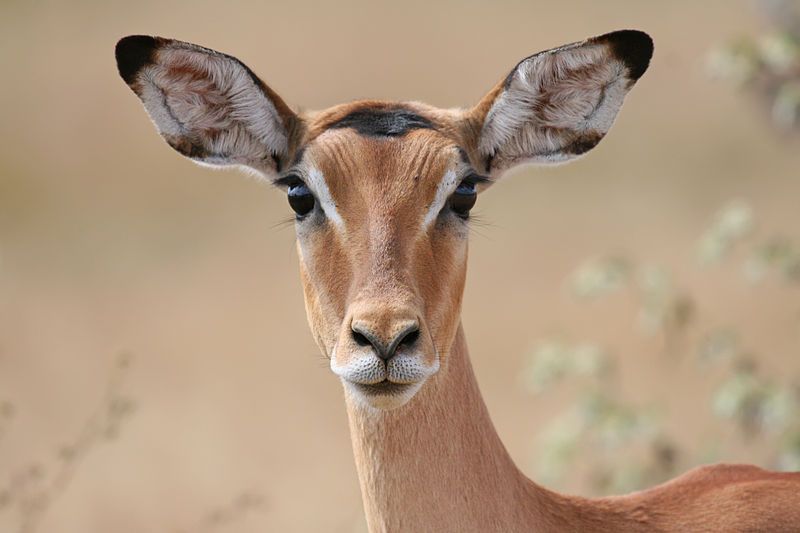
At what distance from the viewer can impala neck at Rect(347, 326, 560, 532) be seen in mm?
5191

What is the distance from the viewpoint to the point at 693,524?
5578 mm

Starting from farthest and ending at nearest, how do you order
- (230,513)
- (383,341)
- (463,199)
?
(230,513), (463,199), (383,341)

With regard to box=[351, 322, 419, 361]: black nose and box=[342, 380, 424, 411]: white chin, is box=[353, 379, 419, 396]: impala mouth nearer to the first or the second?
box=[342, 380, 424, 411]: white chin

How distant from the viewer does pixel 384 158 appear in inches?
207

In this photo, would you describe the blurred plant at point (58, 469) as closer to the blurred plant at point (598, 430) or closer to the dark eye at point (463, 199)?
the dark eye at point (463, 199)

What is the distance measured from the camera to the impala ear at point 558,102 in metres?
5.57

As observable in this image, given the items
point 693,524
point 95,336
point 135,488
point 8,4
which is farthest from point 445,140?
point 8,4

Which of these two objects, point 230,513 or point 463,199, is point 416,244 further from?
point 230,513

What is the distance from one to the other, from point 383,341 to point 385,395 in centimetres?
28

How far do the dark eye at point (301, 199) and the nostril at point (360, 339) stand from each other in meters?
0.84

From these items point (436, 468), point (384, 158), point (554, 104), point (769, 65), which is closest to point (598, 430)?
point (769, 65)

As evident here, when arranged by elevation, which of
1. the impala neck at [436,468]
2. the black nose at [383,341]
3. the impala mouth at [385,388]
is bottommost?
the impala neck at [436,468]

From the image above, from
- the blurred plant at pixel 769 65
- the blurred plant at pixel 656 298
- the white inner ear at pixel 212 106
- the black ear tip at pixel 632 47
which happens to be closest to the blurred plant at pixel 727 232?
the blurred plant at pixel 656 298

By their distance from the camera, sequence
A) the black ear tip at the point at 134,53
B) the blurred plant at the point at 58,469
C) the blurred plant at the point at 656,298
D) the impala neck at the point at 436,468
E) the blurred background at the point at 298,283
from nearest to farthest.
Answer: the impala neck at the point at 436,468
the black ear tip at the point at 134,53
the blurred plant at the point at 58,469
the blurred plant at the point at 656,298
the blurred background at the point at 298,283
